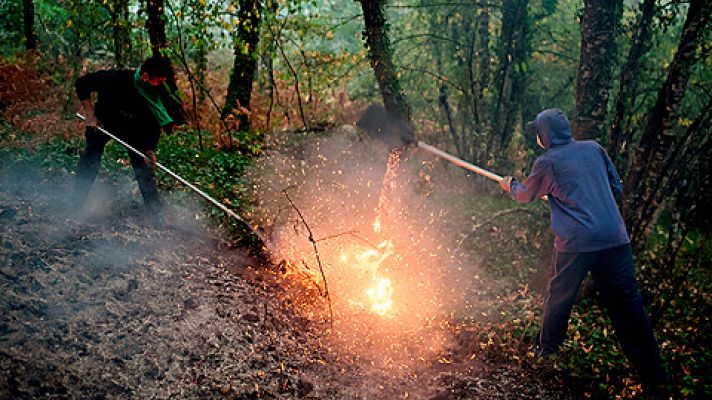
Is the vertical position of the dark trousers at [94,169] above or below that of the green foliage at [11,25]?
below

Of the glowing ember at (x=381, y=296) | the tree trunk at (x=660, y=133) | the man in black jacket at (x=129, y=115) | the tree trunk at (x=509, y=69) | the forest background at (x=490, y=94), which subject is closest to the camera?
the tree trunk at (x=660, y=133)

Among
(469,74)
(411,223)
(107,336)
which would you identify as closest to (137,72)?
(107,336)

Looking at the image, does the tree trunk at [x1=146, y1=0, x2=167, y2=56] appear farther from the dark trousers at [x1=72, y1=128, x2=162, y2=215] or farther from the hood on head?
the hood on head

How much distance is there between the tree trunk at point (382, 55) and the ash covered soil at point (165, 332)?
2.55m

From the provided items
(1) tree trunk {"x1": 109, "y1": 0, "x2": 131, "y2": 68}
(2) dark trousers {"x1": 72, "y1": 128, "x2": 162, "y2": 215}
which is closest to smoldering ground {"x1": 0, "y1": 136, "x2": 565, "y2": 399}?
(2) dark trousers {"x1": 72, "y1": 128, "x2": 162, "y2": 215}

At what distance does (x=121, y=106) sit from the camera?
5.62m

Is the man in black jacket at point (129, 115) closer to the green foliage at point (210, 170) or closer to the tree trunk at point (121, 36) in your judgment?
the green foliage at point (210, 170)

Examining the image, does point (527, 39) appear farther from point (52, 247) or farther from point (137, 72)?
point (52, 247)

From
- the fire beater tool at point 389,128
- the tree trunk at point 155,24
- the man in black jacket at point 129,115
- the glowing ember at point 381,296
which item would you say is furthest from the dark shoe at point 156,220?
the tree trunk at point 155,24

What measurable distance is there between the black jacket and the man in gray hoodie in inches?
167

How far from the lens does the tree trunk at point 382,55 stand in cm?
604

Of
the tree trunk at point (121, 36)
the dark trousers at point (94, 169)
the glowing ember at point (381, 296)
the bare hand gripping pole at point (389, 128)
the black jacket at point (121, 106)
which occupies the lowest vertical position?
the glowing ember at point (381, 296)

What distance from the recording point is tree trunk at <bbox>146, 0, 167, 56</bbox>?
25.3ft

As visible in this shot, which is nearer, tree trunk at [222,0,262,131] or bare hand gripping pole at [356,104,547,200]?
bare hand gripping pole at [356,104,547,200]
